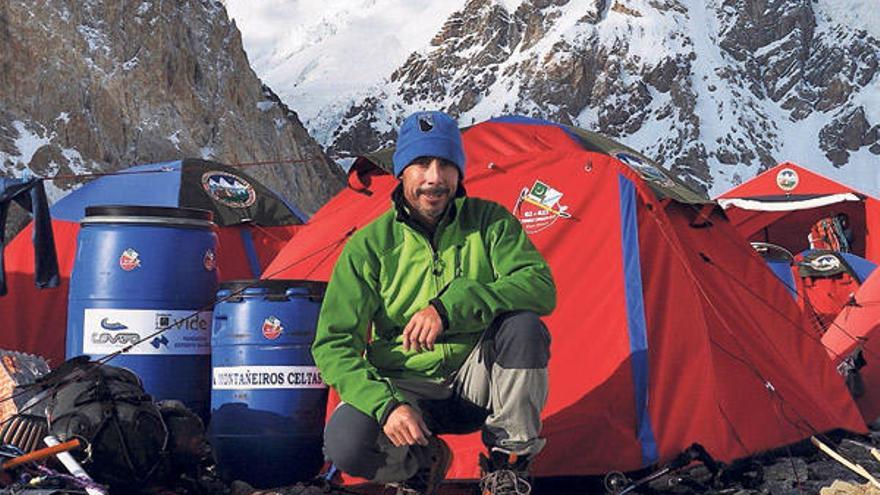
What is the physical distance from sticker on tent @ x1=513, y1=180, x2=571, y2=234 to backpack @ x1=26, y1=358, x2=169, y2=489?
1648 millimetres

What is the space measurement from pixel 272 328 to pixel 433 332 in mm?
1545

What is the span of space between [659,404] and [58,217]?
178 inches

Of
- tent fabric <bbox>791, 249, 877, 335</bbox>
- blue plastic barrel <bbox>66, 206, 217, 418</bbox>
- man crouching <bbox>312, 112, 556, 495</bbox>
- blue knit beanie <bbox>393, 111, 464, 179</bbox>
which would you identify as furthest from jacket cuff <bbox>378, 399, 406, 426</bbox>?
tent fabric <bbox>791, 249, 877, 335</bbox>

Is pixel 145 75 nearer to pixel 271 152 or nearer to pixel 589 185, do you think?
pixel 271 152

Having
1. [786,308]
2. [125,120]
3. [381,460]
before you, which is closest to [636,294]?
[786,308]

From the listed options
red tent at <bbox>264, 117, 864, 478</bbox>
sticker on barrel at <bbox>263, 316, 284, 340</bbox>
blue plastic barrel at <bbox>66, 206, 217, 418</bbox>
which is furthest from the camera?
blue plastic barrel at <bbox>66, 206, 217, 418</bbox>

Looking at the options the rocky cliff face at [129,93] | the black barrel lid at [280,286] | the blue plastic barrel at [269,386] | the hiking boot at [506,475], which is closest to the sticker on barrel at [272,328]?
the blue plastic barrel at [269,386]

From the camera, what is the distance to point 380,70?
477 ft

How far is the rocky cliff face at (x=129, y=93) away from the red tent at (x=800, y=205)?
928cm

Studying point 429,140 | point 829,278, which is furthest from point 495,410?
point 829,278

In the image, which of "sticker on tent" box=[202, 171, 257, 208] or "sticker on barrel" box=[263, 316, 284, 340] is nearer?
"sticker on barrel" box=[263, 316, 284, 340]

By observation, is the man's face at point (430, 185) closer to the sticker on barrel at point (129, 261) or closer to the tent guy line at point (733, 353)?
the tent guy line at point (733, 353)

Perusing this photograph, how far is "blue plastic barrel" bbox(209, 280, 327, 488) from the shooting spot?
432 cm

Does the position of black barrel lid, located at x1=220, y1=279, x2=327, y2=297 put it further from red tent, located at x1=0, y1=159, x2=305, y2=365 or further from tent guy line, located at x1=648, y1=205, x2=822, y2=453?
red tent, located at x1=0, y1=159, x2=305, y2=365
